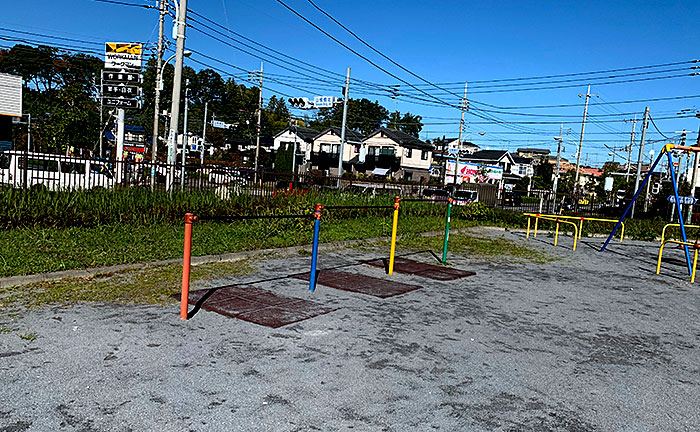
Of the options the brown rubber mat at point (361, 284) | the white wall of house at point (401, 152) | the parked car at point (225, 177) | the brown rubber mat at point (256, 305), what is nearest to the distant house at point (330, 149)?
the white wall of house at point (401, 152)

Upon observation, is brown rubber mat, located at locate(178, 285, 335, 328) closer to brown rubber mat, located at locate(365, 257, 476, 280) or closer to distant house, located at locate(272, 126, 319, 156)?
brown rubber mat, located at locate(365, 257, 476, 280)

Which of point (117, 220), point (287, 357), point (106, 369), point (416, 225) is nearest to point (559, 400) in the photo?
Result: point (287, 357)

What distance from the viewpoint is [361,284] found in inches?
324

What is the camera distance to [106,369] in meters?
4.23

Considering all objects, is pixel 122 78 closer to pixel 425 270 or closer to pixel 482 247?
pixel 482 247

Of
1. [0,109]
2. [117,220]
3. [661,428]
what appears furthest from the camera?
[0,109]

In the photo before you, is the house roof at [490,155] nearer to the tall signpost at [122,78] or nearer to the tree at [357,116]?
the tree at [357,116]

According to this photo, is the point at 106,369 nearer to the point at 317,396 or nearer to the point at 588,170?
the point at 317,396

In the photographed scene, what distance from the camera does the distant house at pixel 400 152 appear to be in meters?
66.9

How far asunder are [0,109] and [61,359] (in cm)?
2417

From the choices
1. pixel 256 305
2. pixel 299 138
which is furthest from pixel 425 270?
pixel 299 138

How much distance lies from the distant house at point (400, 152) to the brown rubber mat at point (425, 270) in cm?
5586

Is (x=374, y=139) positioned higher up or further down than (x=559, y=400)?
higher up

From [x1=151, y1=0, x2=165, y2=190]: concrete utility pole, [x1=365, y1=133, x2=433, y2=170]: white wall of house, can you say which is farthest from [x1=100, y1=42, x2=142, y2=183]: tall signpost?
[x1=365, y1=133, x2=433, y2=170]: white wall of house
